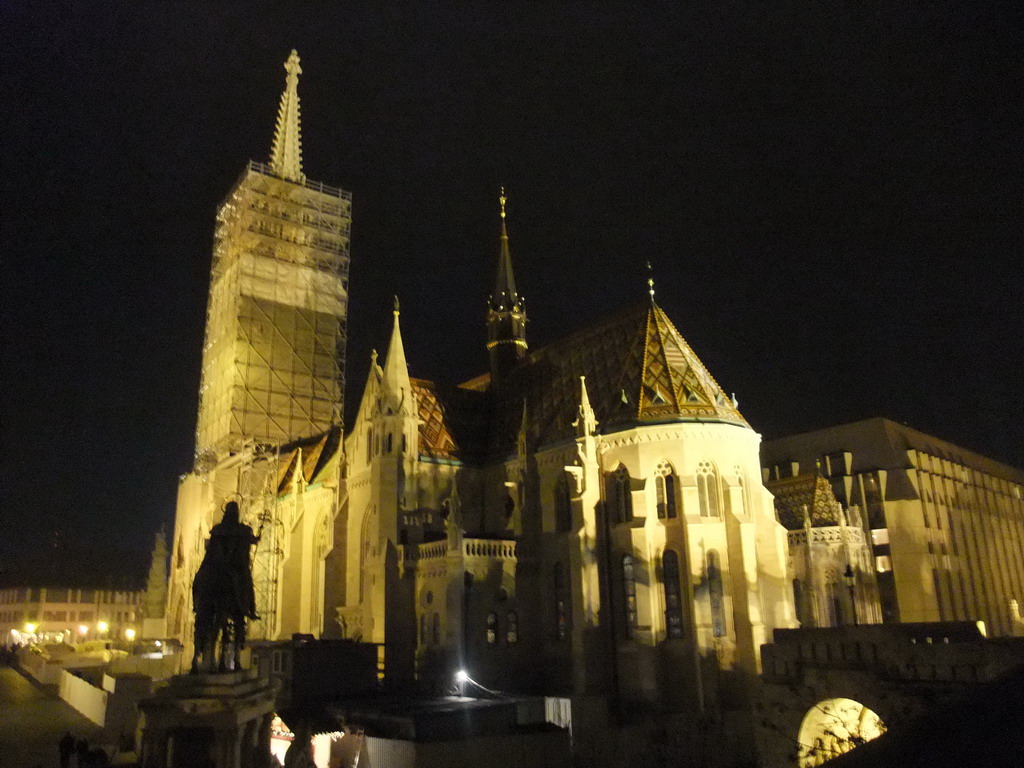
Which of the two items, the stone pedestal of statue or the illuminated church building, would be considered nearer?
the stone pedestal of statue

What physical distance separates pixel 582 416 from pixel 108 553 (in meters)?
111

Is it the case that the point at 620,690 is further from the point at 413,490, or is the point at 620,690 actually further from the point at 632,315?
the point at 632,315

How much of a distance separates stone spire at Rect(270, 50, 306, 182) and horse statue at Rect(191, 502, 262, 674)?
1882 inches

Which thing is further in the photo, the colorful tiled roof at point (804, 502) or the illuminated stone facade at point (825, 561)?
the colorful tiled roof at point (804, 502)

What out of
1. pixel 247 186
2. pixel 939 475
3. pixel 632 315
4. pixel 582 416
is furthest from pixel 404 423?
pixel 939 475

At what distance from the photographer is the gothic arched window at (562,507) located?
37.1 m

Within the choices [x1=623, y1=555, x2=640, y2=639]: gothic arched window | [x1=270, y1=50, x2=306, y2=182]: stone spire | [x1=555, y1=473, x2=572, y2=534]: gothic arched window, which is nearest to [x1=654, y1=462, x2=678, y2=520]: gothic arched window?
[x1=623, y1=555, x2=640, y2=639]: gothic arched window

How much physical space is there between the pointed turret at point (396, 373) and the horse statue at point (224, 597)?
18.8 metres

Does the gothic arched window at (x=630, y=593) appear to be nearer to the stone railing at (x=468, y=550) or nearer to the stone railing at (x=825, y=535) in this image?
the stone railing at (x=468, y=550)

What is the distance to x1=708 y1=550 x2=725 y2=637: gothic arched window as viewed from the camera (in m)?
33.1

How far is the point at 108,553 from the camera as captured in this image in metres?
124

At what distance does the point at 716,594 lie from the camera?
33375 mm

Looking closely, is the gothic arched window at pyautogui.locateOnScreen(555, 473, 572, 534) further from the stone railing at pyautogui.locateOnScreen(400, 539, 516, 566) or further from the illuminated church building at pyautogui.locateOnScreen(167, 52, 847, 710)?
the stone railing at pyautogui.locateOnScreen(400, 539, 516, 566)

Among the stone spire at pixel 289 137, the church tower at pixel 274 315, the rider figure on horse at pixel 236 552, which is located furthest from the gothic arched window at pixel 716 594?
the stone spire at pixel 289 137
